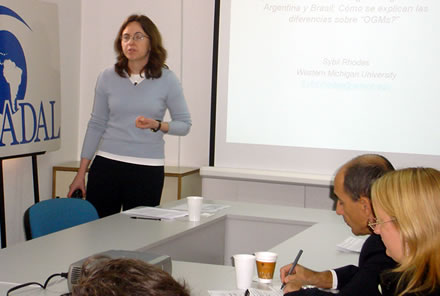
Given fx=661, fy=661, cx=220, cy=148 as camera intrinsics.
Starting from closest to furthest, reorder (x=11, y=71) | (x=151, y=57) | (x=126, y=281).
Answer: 1. (x=126, y=281)
2. (x=151, y=57)
3. (x=11, y=71)

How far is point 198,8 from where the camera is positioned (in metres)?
5.46

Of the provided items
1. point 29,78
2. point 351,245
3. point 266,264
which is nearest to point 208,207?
point 351,245

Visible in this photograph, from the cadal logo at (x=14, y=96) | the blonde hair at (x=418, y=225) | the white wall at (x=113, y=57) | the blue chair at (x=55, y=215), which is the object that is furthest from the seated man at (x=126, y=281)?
the white wall at (x=113, y=57)

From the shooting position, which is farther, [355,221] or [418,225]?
[355,221]

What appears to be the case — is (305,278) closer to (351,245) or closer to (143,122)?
(351,245)

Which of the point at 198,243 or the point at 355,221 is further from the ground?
the point at 355,221

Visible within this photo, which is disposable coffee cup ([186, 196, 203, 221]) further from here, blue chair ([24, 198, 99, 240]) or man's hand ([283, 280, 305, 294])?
man's hand ([283, 280, 305, 294])

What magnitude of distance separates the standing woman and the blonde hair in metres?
2.13

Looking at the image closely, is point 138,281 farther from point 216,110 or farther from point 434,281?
point 216,110

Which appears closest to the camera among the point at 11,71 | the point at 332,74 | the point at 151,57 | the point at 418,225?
the point at 418,225

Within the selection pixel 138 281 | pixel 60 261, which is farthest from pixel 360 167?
pixel 138 281

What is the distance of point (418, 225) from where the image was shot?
4.97 feet

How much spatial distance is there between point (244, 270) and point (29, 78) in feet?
9.81

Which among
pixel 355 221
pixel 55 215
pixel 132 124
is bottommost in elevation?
pixel 55 215
